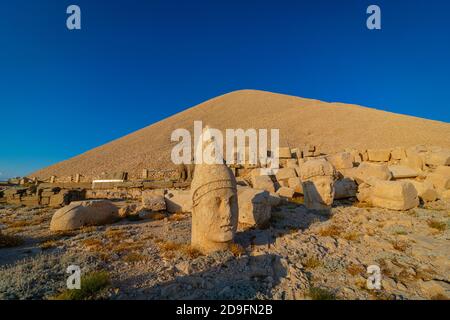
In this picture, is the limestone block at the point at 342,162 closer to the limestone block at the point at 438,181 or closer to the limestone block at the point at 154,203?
the limestone block at the point at 438,181

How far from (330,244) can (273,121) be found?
40.1m

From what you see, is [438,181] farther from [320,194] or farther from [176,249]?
[176,249]

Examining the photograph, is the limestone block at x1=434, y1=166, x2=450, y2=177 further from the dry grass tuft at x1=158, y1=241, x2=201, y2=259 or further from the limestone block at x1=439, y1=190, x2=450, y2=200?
the dry grass tuft at x1=158, y1=241, x2=201, y2=259

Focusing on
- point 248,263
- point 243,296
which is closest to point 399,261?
point 248,263

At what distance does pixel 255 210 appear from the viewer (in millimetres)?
6699

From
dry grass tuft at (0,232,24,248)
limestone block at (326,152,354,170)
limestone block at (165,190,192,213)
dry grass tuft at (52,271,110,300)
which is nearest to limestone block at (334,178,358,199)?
limestone block at (326,152,354,170)

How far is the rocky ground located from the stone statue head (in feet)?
0.86

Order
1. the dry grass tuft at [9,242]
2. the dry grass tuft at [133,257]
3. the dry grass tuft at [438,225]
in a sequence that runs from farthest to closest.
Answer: the dry grass tuft at [438,225]
the dry grass tuft at [9,242]
the dry grass tuft at [133,257]

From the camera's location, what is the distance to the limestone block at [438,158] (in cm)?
1146

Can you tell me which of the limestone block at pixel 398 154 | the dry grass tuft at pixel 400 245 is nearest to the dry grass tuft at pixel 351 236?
the dry grass tuft at pixel 400 245

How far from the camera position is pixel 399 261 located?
464 centimetres

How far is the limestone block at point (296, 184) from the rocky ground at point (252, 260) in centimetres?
262

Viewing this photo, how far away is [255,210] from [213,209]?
2.15 meters
